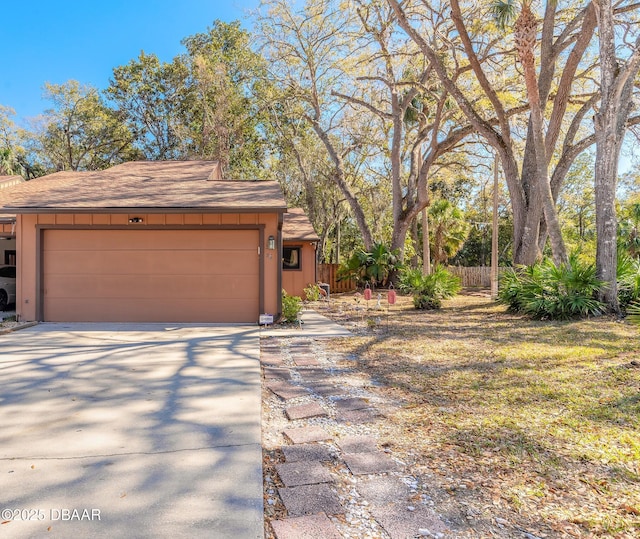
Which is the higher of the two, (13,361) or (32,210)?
(32,210)

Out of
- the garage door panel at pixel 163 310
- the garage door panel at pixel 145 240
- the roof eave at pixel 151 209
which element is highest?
the roof eave at pixel 151 209

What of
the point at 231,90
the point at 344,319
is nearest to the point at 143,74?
the point at 231,90

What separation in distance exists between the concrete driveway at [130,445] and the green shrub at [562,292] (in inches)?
256

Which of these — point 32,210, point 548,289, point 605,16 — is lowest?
point 548,289

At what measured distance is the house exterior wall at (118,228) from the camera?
8688 mm

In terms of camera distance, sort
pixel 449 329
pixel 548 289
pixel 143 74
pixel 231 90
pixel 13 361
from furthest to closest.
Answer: pixel 143 74 < pixel 231 90 < pixel 548 289 < pixel 449 329 < pixel 13 361

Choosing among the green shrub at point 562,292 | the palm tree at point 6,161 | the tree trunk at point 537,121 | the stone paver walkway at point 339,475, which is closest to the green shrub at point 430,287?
the green shrub at point 562,292

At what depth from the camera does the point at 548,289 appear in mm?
9102

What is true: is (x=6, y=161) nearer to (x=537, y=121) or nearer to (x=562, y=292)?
(x=537, y=121)

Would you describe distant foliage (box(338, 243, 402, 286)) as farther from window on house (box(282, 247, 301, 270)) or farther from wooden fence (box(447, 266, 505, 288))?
wooden fence (box(447, 266, 505, 288))

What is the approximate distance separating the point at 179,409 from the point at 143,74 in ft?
79.5

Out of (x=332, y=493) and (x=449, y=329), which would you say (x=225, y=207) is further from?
(x=332, y=493)

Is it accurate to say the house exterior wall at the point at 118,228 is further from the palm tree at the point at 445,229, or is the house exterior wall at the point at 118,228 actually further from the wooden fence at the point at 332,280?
the palm tree at the point at 445,229

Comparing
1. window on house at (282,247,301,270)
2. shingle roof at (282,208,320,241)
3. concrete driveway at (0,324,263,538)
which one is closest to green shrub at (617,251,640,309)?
concrete driveway at (0,324,263,538)
